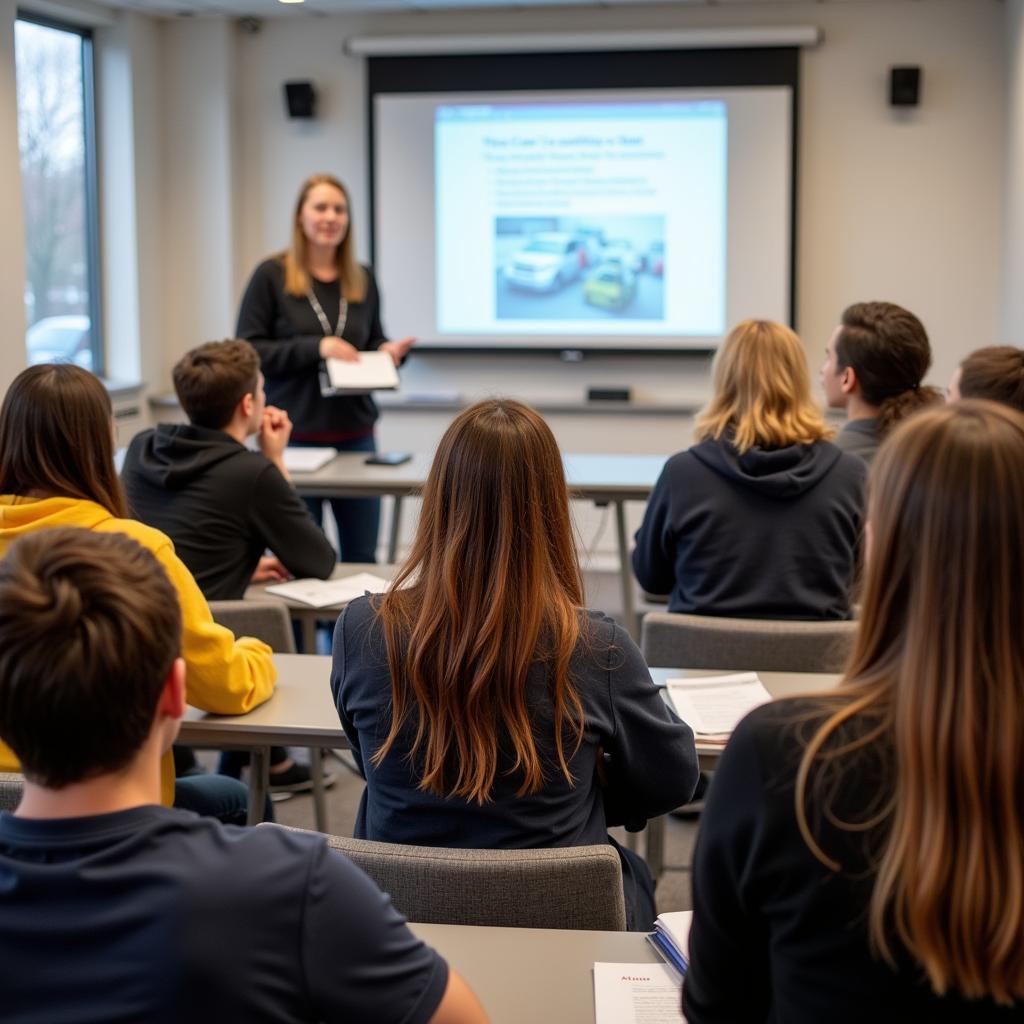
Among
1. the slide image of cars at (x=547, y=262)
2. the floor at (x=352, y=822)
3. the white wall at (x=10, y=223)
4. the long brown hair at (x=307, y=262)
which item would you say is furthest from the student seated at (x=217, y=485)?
the slide image of cars at (x=547, y=262)

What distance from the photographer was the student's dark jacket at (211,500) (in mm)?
2959

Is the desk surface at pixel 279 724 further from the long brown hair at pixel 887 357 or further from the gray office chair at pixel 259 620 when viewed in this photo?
the long brown hair at pixel 887 357

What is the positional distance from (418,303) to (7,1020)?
5569mm

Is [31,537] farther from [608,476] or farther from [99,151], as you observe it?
[99,151]

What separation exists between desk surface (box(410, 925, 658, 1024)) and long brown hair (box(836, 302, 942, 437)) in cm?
195

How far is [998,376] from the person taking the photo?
111 inches

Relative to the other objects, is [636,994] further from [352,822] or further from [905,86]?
[905,86]

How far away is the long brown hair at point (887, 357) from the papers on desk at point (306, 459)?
182cm

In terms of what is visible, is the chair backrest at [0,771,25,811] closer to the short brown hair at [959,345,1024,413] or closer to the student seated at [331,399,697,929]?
the student seated at [331,399,697,929]

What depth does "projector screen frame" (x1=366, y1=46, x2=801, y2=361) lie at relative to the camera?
593 cm

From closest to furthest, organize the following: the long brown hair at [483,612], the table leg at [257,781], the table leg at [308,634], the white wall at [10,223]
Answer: the long brown hair at [483,612]
the table leg at [257,781]
the table leg at [308,634]
the white wall at [10,223]

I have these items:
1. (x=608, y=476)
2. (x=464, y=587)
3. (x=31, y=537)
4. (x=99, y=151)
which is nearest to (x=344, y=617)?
(x=464, y=587)

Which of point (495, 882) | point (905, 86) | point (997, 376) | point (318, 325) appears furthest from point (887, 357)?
point (905, 86)

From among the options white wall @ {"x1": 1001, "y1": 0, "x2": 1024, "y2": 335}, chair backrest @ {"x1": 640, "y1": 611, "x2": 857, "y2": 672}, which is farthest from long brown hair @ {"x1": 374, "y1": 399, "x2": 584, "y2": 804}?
white wall @ {"x1": 1001, "y1": 0, "x2": 1024, "y2": 335}
